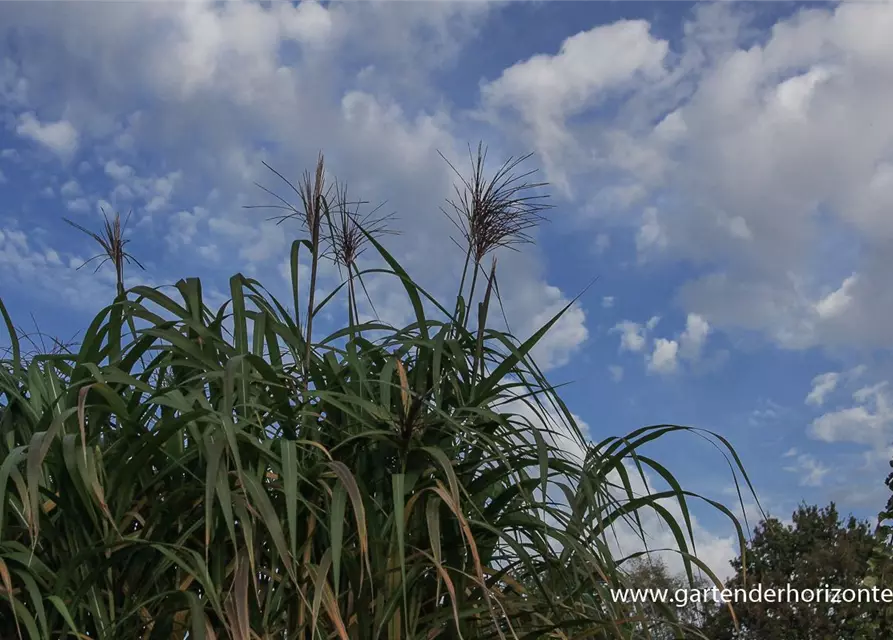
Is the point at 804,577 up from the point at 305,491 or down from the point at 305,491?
up

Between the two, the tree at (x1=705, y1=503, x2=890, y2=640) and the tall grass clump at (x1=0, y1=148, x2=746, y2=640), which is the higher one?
the tree at (x1=705, y1=503, x2=890, y2=640)

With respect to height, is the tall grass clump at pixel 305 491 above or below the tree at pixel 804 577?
below

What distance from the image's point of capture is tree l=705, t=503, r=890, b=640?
47.5 ft

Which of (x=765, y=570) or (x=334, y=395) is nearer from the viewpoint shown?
(x=334, y=395)

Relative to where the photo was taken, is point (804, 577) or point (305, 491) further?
point (804, 577)

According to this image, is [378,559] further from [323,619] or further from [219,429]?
[219,429]

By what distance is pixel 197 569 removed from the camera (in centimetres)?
204

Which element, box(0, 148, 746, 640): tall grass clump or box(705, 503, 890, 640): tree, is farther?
box(705, 503, 890, 640): tree

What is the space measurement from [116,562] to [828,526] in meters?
16.9

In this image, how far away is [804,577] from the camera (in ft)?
51.5

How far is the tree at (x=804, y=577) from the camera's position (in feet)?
47.5

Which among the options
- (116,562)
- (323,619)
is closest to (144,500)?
(116,562)

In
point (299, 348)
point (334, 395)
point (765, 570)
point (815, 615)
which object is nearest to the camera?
point (334, 395)

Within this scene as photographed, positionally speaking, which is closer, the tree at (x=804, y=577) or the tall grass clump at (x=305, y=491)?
the tall grass clump at (x=305, y=491)
